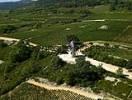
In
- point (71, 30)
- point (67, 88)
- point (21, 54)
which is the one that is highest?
point (67, 88)

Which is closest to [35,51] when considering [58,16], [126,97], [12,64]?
[12,64]

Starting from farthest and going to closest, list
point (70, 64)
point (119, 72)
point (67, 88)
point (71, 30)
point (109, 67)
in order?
1. point (71, 30)
2. point (70, 64)
3. point (109, 67)
4. point (67, 88)
5. point (119, 72)

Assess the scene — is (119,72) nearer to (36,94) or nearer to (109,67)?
(109,67)

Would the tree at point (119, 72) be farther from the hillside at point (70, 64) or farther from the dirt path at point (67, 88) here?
the dirt path at point (67, 88)

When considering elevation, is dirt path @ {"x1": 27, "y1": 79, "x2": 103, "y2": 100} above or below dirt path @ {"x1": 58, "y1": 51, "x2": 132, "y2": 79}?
below

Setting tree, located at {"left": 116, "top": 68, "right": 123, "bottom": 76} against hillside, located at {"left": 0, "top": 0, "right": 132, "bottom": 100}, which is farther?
tree, located at {"left": 116, "top": 68, "right": 123, "bottom": 76}

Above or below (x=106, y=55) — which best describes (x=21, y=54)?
below

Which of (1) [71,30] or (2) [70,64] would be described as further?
(1) [71,30]

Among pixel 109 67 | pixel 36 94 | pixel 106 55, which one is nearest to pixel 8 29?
pixel 106 55

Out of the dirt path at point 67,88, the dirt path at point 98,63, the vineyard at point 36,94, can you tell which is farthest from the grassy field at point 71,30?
the vineyard at point 36,94

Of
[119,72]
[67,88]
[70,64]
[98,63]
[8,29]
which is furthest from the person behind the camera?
[8,29]

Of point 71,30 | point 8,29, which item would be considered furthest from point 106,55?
point 8,29

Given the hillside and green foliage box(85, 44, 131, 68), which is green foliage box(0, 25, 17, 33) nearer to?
the hillside

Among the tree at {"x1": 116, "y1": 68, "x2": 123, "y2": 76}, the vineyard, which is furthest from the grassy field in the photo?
the tree at {"x1": 116, "y1": 68, "x2": 123, "y2": 76}
